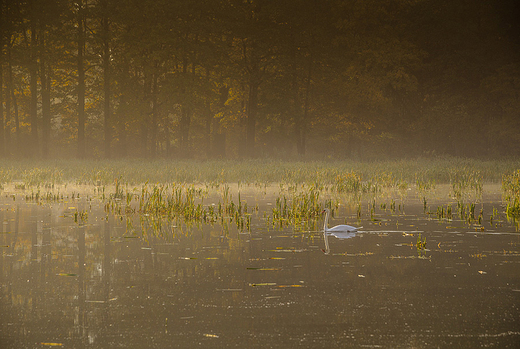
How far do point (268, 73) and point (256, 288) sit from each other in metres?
43.6

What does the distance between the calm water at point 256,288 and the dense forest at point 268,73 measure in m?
35.6

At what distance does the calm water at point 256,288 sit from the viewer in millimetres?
5480

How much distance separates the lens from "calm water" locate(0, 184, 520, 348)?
5480 millimetres

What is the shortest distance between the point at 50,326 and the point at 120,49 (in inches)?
1864

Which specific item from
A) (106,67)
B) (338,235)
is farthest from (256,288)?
(106,67)

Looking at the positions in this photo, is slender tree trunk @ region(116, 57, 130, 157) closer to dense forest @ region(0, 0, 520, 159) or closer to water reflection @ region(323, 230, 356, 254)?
dense forest @ region(0, 0, 520, 159)

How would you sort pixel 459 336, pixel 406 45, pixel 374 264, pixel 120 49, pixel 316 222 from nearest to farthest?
pixel 459 336 < pixel 374 264 < pixel 316 222 < pixel 120 49 < pixel 406 45

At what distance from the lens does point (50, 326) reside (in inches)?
226

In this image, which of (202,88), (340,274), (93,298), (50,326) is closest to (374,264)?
(340,274)

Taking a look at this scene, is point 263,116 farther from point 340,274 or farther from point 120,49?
point 340,274

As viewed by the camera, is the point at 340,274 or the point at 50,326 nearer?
the point at 50,326

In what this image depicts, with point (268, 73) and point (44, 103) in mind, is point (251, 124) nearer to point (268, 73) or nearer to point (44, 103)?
point (268, 73)

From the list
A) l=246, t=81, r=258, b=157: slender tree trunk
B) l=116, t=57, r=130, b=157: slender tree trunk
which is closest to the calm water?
l=116, t=57, r=130, b=157: slender tree trunk

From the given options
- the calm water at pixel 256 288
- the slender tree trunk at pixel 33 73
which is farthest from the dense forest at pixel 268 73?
Result: the calm water at pixel 256 288
